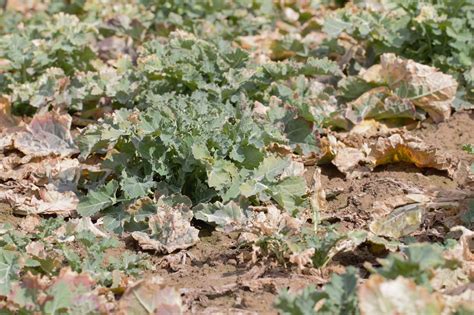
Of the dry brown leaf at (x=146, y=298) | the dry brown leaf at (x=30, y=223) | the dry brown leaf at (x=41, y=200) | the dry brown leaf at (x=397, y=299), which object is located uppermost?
the dry brown leaf at (x=397, y=299)

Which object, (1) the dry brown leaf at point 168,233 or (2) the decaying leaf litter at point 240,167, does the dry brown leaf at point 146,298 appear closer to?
(2) the decaying leaf litter at point 240,167

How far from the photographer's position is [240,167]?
14.5ft

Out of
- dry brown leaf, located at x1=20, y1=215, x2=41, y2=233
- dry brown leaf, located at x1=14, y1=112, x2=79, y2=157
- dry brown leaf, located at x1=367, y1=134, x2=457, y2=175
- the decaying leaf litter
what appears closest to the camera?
the decaying leaf litter

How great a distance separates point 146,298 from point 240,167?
124 cm

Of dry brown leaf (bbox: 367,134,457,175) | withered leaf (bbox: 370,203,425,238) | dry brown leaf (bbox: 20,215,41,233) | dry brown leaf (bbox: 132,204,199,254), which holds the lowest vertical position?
dry brown leaf (bbox: 20,215,41,233)

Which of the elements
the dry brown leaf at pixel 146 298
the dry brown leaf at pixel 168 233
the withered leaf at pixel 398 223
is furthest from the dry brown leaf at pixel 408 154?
the dry brown leaf at pixel 146 298

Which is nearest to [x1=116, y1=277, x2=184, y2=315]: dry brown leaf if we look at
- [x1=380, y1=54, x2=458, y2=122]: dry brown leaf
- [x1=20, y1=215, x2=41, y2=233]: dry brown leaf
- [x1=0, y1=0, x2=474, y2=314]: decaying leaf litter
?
[x1=0, y1=0, x2=474, y2=314]: decaying leaf litter

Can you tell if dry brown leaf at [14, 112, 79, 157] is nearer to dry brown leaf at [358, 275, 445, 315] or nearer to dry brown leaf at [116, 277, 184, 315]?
dry brown leaf at [116, 277, 184, 315]

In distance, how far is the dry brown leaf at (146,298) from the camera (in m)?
3.31

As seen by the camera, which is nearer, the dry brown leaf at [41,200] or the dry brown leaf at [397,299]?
the dry brown leaf at [397,299]

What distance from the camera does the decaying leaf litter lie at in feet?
11.5

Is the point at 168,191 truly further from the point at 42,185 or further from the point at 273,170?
the point at 42,185

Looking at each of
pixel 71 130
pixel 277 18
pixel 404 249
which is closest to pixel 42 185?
pixel 71 130

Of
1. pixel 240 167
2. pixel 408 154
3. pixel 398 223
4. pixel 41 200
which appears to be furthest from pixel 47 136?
pixel 398 223
